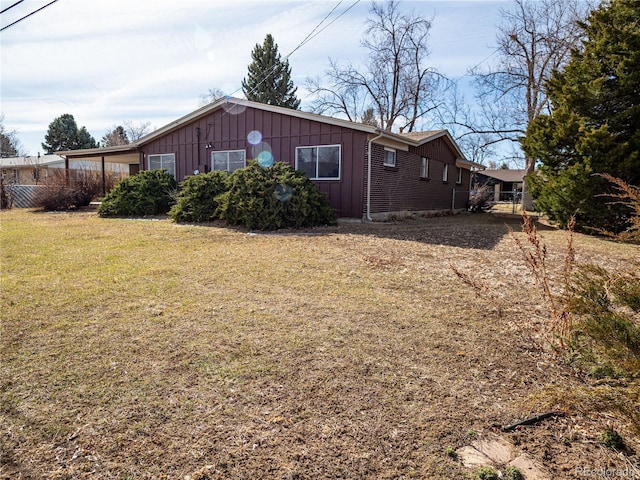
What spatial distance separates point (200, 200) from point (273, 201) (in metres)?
2.88

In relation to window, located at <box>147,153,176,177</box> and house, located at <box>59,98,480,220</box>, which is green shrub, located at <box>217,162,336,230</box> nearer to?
house, located at <box>59,98,480,220</box>

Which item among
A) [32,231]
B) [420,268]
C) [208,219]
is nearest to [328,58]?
[208,219]

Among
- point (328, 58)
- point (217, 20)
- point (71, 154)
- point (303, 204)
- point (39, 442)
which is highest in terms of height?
point (328, 58)

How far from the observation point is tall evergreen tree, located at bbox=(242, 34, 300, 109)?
105 feet

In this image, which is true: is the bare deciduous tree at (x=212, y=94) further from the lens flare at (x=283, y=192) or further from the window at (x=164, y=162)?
the lens flare at (x=283, y=192)

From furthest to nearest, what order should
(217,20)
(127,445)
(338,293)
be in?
1. (217,20)
2. (338,293)
3. (127,445)

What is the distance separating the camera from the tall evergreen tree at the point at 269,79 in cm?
3194

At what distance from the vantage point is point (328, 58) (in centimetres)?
2695

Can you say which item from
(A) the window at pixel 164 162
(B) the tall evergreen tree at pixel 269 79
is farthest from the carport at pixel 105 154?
(B) the tall evergreen tree at pixel 269 79

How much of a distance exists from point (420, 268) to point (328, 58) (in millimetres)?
25094

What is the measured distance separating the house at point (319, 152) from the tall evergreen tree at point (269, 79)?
1765cm

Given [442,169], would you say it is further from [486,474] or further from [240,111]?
[486,474]

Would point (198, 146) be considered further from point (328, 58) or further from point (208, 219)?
point (328, 58)

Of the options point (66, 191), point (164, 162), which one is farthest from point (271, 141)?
point (66, 191)
